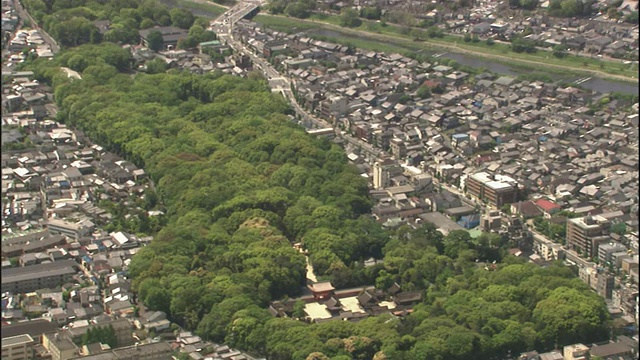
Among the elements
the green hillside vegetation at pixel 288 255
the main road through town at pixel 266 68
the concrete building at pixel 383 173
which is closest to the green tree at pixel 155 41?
the main road through town at pixel 266 68

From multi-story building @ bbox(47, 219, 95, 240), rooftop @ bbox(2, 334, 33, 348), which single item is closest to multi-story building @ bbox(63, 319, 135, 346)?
rooftop @ bbox(2, 334, 33, 348)

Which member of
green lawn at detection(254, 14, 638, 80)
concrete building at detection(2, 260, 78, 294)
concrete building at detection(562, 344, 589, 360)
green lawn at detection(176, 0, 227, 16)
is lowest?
green lawn at detection(176, 0, 227, 16)

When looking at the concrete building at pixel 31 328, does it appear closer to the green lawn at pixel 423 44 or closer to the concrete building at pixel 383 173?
the concrete building at pixel 383 173

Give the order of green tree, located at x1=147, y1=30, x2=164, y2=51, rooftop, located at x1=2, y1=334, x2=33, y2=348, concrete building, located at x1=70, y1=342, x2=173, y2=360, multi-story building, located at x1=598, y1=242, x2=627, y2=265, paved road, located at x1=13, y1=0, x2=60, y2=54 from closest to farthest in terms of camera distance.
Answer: concrete building, located at x1=70, y1=342, x2=173, y2=360
rooftop, located at x1=2, y1=334, x2=33, y2=348
multi-story building, located at x1=598, y1=242, x2=627, y2=265
paved road, located at x1=13, y1=0, x2=60, y2=54
green tree, located at x1=147, y1=30, x2=164, y2=51

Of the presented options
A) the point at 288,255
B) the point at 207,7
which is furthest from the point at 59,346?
the point at 207,7

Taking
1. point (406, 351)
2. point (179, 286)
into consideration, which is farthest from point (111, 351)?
point (406, 351)

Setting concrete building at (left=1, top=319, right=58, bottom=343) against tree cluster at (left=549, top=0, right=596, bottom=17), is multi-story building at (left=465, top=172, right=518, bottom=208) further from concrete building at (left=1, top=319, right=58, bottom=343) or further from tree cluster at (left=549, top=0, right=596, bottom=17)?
tree cluster at (left=549, top=0, right=596, bottom=17)
